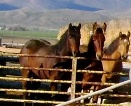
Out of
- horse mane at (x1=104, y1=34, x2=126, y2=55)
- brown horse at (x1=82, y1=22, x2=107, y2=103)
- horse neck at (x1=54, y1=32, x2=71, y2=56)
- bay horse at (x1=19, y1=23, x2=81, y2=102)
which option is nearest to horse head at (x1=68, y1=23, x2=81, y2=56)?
bay horse at (x1=19, y1=23, x2=81, y2=102)

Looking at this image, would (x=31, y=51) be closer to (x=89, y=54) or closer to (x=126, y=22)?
(x=89, y=54)

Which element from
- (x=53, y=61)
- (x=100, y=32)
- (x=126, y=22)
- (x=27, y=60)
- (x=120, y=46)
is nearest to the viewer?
(x=100, y=32)

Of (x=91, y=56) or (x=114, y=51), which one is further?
(x=114, y=51)

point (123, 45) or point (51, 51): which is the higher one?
point (123, 45)

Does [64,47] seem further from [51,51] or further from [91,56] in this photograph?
[51,51]

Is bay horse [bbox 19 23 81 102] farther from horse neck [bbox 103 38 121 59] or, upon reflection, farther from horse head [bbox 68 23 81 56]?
horse neck [bbox 103 38 121 59]

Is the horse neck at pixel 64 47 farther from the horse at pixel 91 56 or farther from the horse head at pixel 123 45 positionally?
the horse head at pixel 123 45

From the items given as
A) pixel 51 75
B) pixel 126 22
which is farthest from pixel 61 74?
pixel 126 22

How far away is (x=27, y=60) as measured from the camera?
1139cm

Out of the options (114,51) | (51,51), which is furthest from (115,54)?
(51,51)

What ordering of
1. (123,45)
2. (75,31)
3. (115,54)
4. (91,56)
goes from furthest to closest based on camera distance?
(115,54) < (123,45) < (91,56) < (75,31)

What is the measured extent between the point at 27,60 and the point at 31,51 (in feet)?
Answer: 0.84

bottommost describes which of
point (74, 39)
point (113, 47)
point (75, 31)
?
point (113, 47)

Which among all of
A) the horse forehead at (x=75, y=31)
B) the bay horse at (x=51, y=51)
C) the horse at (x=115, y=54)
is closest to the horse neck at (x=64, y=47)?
the bay horse at (x=51, y=51)
